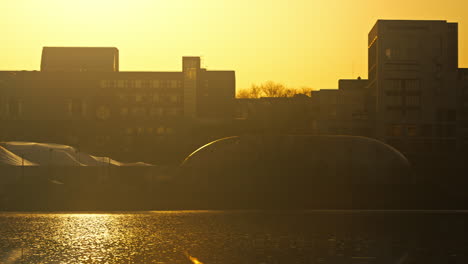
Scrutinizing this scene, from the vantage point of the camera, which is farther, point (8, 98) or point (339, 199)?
point (8, 98)

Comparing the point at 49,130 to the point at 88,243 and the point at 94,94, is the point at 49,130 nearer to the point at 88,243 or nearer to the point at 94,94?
the point at 94,94

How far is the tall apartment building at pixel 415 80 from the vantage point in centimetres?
11425

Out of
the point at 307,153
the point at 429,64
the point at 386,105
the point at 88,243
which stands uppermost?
the point at 429,64

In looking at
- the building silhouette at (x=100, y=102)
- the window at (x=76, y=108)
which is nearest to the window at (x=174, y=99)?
the building silhouette at (x=100, y=102)

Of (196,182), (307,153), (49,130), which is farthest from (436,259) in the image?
(49,130)

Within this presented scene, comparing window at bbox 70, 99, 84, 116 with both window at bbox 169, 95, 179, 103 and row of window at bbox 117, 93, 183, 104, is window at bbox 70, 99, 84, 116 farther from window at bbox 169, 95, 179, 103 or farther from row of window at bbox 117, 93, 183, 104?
window at bbox 169, 95, 179, 103

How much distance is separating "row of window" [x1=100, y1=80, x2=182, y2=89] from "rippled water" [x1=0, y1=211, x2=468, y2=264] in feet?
367

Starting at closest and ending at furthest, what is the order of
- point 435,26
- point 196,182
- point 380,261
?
point 380,261 → point 196,182 → point 435,26

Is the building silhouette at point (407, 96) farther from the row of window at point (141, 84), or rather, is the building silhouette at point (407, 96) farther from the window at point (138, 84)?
the window at point (138, 84)

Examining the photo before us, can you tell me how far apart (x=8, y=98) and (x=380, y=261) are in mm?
128030

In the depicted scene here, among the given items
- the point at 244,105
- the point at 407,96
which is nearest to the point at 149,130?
the point at 244,105

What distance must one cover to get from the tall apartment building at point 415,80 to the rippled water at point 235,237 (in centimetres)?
9942

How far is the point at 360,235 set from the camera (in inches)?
500

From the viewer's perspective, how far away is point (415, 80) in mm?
116500
